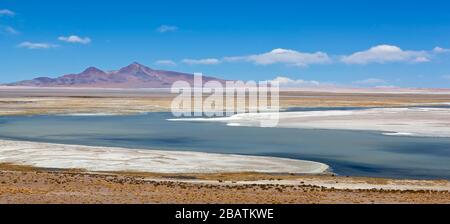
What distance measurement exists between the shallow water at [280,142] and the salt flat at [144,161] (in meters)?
1.65

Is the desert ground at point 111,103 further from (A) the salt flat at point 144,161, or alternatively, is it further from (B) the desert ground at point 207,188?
(B) the desert ground at point 207,188

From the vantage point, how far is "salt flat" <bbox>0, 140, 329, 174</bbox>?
21.2 metres

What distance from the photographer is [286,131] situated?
36750mm

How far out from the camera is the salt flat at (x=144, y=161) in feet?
69.5

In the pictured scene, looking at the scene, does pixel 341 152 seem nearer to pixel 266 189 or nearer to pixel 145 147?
pixel 145 147

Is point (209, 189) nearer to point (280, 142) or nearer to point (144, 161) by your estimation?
point (144, 161)

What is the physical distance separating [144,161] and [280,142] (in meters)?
9.32

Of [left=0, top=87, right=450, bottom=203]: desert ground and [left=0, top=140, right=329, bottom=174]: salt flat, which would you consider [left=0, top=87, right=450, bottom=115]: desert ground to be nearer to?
[left=0, top=140, right=329, bottom=174]: salt flat

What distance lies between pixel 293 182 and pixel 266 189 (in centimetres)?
213

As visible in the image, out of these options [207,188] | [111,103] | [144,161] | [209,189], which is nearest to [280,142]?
[144,161]

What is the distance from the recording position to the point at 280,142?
30250 mm

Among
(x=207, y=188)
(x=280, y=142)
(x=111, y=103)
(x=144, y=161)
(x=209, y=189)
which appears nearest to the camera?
(x=209, y=189)

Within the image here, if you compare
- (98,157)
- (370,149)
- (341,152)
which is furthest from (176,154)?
(370,149)

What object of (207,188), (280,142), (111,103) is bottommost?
(207,188)
